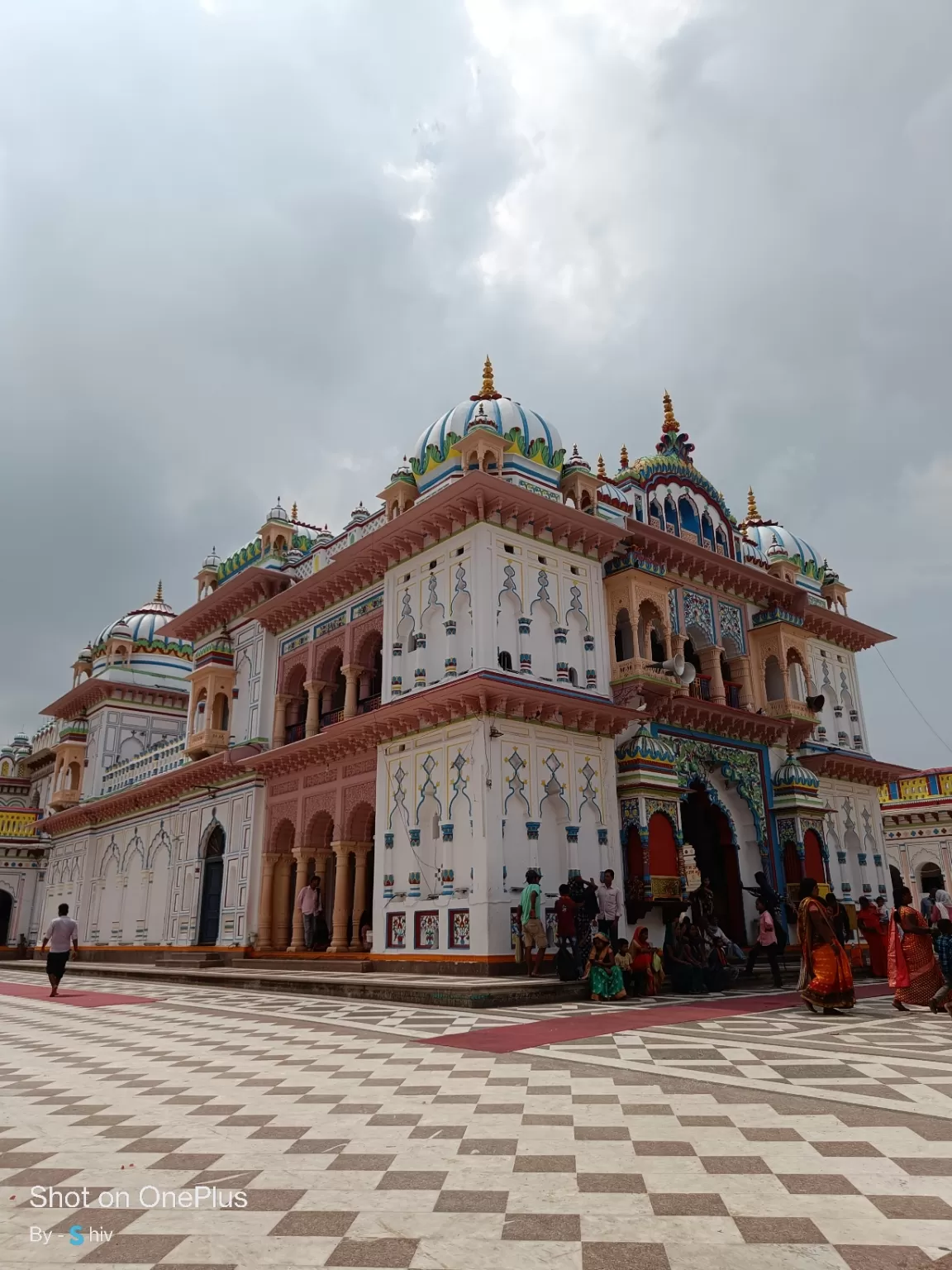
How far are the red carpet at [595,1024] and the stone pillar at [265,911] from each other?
10.6 meters

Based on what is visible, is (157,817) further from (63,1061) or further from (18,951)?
(63,1061)

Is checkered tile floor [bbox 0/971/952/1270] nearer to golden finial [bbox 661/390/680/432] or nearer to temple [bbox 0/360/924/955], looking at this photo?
temple [bbox 0/360/924/955]

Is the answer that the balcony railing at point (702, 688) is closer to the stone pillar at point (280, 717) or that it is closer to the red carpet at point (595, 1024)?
the red carpet at point (595, 1024)

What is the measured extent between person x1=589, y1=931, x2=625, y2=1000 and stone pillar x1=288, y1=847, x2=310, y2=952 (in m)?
8.00

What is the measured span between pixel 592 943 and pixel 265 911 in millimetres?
9099

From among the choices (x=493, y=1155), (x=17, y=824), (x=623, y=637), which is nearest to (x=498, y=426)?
(x=623, y=637)

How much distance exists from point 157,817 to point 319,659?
29.9 feet

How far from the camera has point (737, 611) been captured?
759 inches

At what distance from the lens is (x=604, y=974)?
1059 cm

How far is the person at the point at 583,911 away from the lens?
12148 mm

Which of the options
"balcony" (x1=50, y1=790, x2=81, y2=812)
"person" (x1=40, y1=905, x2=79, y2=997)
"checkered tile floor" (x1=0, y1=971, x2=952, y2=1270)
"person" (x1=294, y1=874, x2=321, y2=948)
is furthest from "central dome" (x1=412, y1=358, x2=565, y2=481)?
"balcony" (x1=50, y1=790, x2=81, y2=812)

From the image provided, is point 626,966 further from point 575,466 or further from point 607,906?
point 575,466

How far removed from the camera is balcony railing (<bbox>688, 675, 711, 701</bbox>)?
56.8 ft

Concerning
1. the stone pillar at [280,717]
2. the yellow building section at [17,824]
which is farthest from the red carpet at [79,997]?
the yellow building section at [17,824]
